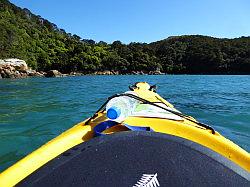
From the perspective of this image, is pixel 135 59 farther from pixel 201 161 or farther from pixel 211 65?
pixel 201 161

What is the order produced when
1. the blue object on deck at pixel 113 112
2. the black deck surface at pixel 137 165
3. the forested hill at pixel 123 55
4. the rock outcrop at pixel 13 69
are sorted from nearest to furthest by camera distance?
the black deck surface at pixel 137 165 < the blue object on deck at pixel 113 112 < the rock outcrop at pixel 13 69 < the forested hill at pixel 123 55

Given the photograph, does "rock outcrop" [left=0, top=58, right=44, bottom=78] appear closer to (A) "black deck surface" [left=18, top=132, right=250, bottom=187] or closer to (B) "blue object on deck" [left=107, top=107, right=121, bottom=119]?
(B) "blue object on deck" [left=107, top=107, right=121, bottom=119]

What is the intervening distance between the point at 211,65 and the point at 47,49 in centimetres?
3286

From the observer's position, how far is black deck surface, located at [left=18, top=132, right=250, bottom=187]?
4.20ft

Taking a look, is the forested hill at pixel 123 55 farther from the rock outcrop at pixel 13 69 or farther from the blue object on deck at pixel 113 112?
the blue object on deck at pixel 113 112

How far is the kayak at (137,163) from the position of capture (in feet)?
4.21

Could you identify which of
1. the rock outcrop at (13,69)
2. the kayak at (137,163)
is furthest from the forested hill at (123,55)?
the kayak at (137,163)

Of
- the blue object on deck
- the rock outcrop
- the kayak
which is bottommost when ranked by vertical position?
the rock outcrop

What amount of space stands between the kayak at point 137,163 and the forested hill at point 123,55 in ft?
170

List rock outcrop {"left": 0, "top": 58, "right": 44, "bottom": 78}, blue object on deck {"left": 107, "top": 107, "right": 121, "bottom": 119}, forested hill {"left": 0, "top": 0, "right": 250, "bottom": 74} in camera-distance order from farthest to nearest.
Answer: forested hill {"left": 0, "top": 0, "right": 250, "bottom": 74}
rock outcrop {"left": 0, "top": 58, "right": 44, "bottom": 78}
blue object on deck {"left": 107, "top": 107, "right": 121, "bottom": 119}

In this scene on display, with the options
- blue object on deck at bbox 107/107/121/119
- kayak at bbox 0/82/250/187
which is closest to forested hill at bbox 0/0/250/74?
blue object on deck at bbox 107/107/121/119

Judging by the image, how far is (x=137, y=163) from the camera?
1.35 meters

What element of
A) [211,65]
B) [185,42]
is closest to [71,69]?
[211,65]

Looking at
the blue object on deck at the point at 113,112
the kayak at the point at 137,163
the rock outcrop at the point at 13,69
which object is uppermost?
the blue object on deck at the point at 113,112
